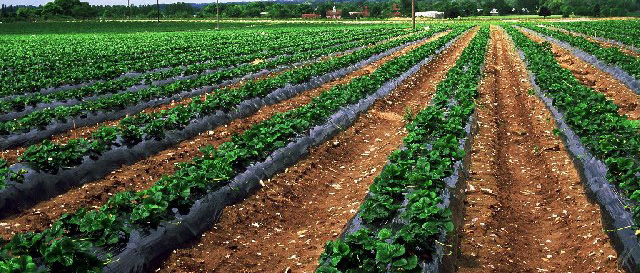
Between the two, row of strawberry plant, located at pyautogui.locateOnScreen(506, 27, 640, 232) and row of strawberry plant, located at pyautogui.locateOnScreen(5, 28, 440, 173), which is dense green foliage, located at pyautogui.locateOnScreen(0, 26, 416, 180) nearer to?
row of strawberry plant, located at pyautogui.locateOnScreen(5, 28, 440, 173)

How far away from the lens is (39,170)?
27.0 ft

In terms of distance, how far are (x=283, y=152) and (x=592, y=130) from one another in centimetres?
547

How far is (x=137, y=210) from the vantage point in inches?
240

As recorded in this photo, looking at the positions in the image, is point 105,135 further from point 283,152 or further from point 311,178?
point 311,178

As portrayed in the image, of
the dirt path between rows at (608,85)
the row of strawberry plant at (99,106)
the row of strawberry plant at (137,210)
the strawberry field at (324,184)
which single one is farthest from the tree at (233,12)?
the row of strawberry plant at (137,210)

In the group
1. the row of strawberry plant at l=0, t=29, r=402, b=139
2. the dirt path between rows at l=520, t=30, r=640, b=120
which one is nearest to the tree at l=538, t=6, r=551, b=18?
the dirt path between rows at l=520, t=30, r=640, b=120

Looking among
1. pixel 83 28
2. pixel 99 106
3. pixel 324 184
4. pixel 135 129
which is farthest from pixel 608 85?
pixel 83 28

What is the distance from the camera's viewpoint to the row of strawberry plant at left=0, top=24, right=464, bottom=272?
4.83 m

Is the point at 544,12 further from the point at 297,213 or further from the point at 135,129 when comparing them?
the point at 297,213

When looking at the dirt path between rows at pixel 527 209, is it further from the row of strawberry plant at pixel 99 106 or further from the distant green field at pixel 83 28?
the distant green field at pixel 83 28

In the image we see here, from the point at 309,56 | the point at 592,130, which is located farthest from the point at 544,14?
the point at 592,130

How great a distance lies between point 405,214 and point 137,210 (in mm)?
3126

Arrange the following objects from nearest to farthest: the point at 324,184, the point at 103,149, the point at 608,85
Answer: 1. the point at 324,184
2. the point at 103,149
3. the point at 608,85

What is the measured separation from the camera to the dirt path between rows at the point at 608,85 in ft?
46.5
